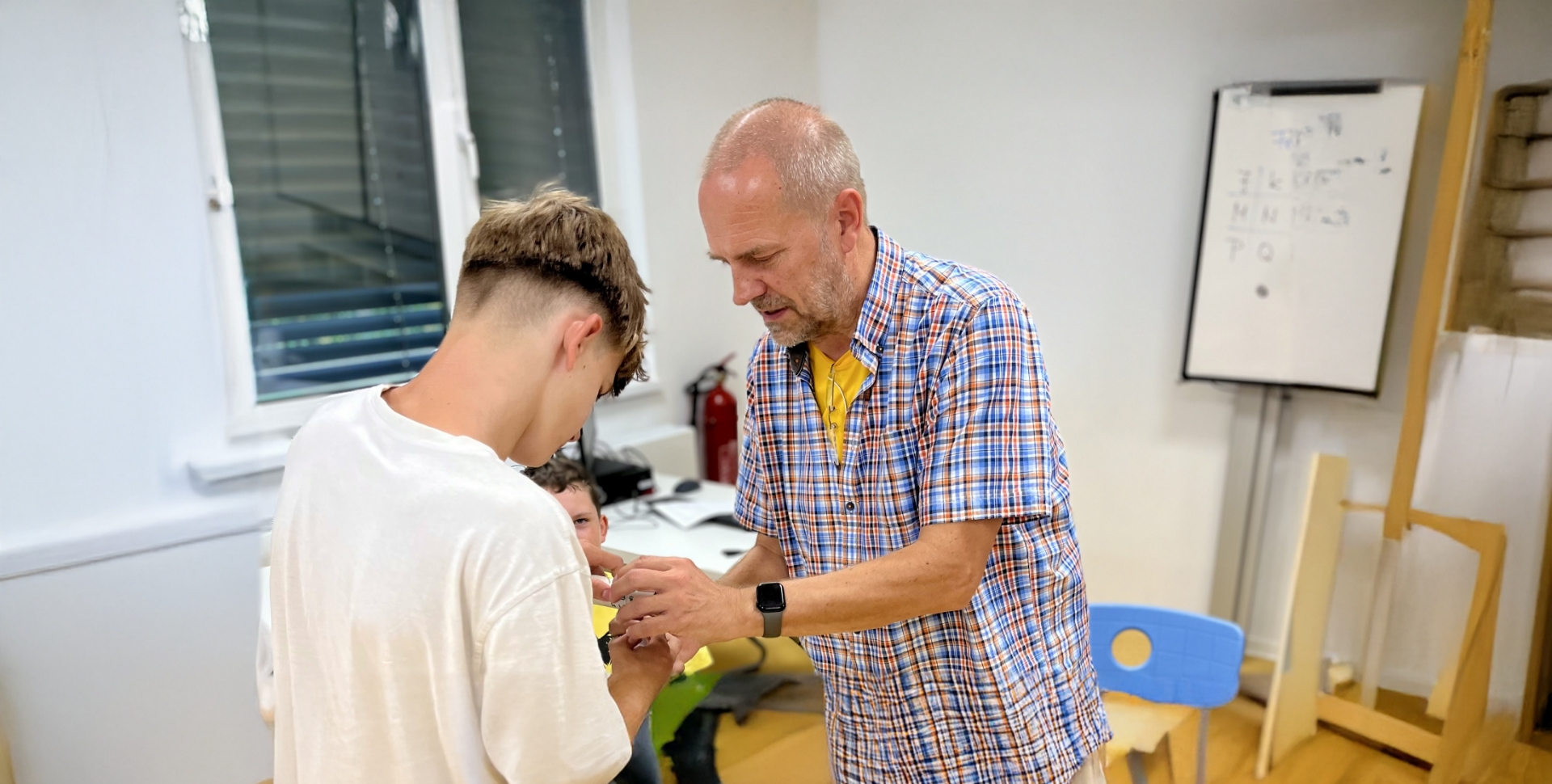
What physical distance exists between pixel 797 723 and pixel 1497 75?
256 cm

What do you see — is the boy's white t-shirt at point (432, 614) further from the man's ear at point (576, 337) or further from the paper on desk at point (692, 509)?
the paper on desk at point (692, 509)

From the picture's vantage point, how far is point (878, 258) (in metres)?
1.24

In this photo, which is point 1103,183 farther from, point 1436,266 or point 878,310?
point 878,310

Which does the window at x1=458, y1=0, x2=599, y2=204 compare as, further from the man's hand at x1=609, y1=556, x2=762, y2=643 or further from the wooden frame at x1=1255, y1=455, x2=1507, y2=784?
the wooden frame at x1=1255, y1=455, x2=1507, y2=784

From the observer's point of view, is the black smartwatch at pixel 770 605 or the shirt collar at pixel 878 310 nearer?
the black smartwatch at pixel 770 605

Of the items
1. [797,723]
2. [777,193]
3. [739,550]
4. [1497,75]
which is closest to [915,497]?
[777,193]

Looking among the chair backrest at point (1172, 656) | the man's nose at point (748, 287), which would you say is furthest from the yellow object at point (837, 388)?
the chair backrest at point (1172, 656)

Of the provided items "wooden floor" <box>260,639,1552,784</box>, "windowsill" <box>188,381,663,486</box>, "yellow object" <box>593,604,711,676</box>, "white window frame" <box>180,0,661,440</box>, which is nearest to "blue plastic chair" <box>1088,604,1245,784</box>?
"wooden floor" <box>260,639,1552,784</box>

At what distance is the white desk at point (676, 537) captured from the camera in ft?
7.69

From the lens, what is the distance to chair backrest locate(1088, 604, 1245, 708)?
1754mm

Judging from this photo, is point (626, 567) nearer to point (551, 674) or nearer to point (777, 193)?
point (551, 674)

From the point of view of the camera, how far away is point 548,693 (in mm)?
788

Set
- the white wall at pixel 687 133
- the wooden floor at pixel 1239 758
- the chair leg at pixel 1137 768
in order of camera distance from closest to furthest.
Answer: the chair leg at pixel 1137 768 → the wooden floor at pixel 1239 758 → the white wall at pixel 687 133

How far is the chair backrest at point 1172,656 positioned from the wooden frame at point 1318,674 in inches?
42.6
